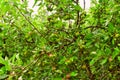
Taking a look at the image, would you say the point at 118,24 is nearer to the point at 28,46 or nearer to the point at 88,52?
the point at 88,52

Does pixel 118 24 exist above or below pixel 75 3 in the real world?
below

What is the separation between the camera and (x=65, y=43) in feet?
8.66

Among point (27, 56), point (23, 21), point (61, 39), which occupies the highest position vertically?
point (23, 21)

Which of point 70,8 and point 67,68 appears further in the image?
point 70,8

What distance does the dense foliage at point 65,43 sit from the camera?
220cm

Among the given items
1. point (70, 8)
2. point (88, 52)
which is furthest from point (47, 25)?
point (88, 52)

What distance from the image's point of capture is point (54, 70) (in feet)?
7.48

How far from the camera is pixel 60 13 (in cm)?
281

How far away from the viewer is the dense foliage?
220 centimetres

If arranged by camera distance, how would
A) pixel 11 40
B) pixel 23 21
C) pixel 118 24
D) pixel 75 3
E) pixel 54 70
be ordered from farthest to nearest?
1. pixel 11 40
2. pixel 23 21
3. pixel 75 3
4. pixel 118 24
5. pixel 54 70

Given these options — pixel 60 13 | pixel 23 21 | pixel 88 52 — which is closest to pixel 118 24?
pixel 88 52

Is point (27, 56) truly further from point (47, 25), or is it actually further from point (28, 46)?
point (47, 25)

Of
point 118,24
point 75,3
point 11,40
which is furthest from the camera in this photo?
point 11,40

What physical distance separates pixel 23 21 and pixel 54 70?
897 mm
